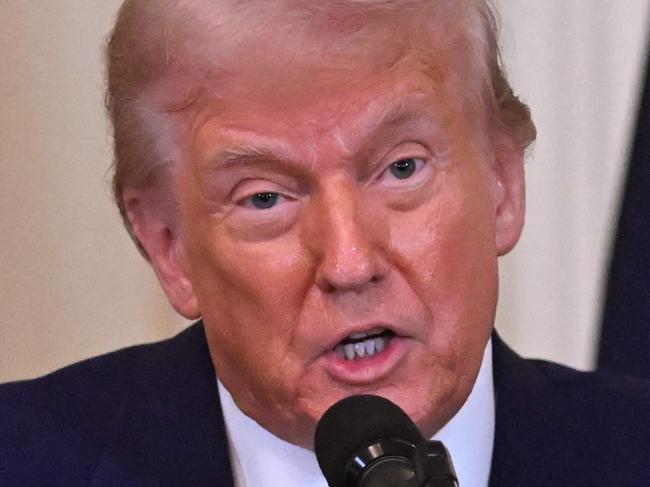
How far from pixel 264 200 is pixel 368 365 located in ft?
0.73

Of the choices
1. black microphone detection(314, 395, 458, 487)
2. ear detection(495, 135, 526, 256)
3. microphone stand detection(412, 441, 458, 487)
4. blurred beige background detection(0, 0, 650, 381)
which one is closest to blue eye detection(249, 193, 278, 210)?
ear detection(495, 135, 526, 256)

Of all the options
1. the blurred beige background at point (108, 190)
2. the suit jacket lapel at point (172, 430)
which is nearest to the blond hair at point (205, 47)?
the suit jacket lapel at point (172, 430)

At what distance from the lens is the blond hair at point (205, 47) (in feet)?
4.47

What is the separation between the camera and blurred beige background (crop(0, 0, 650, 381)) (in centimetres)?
245

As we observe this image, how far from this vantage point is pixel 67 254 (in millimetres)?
2561

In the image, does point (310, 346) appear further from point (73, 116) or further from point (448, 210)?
point (73, 116)

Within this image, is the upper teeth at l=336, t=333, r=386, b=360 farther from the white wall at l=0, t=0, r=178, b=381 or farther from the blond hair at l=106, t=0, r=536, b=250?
the white wall at l=0, t=0, r=178, b=381

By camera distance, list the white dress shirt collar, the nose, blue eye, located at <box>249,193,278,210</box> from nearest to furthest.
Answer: the nose → blue eye, located at <box>249,193,278,210</box> → the white dress shirt collar

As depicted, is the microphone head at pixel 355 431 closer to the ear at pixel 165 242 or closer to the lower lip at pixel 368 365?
the lower lip at pixel 368 365

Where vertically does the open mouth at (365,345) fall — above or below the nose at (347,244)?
below

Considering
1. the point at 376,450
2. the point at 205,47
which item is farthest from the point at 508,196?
the point at 376,450

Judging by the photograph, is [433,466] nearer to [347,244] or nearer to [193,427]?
[347,244]

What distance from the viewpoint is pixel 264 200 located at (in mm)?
1418

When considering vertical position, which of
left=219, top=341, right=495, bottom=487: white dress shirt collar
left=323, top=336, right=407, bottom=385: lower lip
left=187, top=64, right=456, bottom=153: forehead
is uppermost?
left=187, top=64, right=456, bottom=153: forehead
